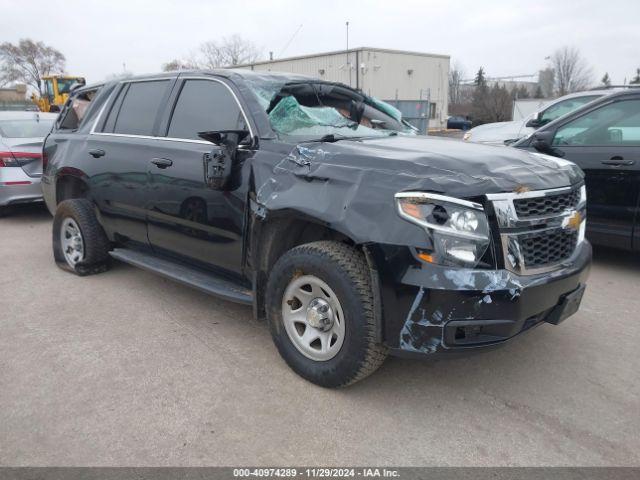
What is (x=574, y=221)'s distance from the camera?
298 cm

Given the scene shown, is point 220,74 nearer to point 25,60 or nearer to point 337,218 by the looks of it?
point 337,218

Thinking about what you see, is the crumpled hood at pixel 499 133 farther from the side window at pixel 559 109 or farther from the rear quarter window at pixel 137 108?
the rear quarter window at pixel 137 108

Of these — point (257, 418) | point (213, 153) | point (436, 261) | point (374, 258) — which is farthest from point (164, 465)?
point (213, 153)

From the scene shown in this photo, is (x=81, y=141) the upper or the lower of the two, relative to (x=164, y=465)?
upper

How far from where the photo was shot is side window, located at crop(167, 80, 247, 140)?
357 cm

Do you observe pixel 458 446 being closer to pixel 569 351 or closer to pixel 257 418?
pixel 257 418

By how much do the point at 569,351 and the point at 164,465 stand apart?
2.63 m

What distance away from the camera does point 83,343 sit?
359cm

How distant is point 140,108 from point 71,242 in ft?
5.40

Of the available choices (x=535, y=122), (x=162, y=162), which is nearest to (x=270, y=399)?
(x=162, y=162)

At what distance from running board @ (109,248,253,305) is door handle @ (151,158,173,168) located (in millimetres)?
782

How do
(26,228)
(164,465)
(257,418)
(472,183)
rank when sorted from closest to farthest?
(164,465) → (472,183) → (257,418) → (26,228)

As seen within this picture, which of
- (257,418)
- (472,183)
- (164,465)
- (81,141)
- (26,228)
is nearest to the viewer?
(164,465)

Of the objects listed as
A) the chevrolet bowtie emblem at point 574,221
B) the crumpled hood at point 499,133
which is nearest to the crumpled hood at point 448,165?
the chevrolet bowtie emblem at point 574,221
